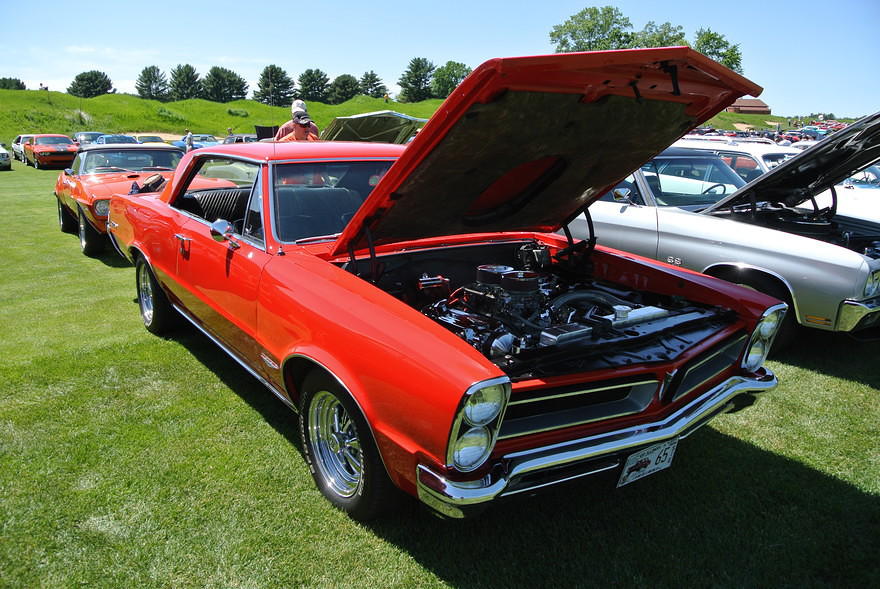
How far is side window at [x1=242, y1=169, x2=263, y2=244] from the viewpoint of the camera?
10.3 ft

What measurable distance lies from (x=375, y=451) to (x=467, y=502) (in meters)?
0.50

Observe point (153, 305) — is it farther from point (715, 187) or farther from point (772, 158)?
point (772, 158)

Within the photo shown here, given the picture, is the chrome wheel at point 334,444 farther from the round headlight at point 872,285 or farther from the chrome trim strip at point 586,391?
the round headlight at point 872,285

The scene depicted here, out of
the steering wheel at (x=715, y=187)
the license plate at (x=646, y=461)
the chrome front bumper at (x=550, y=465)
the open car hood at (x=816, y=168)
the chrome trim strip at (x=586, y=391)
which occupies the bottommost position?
the license plate at (x=646, y=461)

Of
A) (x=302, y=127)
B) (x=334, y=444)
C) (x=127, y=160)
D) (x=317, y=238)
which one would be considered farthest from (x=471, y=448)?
(x=127, y=160)

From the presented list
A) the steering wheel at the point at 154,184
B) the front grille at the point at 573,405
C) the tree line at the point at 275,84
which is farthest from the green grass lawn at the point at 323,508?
the tree line at the point at 275,84

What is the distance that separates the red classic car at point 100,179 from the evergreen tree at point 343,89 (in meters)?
93.9

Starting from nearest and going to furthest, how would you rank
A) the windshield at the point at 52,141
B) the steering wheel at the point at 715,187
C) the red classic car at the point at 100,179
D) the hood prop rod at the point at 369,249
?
1. the hood prop rod at the point at 369,249
2. the steering wheel at the point at 715,187
3. the red classic car at the point at 100,179
4. the windshield at the point at 52,141

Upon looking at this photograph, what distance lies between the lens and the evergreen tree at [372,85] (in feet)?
327

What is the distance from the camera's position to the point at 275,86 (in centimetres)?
9281

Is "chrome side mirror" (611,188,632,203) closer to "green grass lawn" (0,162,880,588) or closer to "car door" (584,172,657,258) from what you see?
"car door" (584,172,657,258)

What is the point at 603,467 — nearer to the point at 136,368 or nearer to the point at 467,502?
the point at 467,502

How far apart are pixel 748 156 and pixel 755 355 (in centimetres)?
566

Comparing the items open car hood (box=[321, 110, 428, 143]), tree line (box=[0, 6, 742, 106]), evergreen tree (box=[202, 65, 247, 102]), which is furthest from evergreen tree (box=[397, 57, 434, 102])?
open car hood (box=[321, 110, 428, 143])
